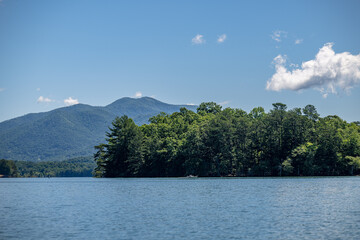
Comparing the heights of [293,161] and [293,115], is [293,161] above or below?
below

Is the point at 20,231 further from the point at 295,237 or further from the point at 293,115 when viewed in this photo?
the point at 293,115

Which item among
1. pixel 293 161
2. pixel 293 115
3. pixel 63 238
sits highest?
pixel 293 115

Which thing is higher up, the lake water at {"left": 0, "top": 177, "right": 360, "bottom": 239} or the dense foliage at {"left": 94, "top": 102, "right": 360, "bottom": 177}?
the dense foliage at {"left": 94, "top": 102, "right": 360, "bottom": 177}

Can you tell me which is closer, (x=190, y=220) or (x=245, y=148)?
(x=190, y=220)

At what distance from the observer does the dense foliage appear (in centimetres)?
10362

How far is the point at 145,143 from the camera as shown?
413 ft

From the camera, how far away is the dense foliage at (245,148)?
104 m

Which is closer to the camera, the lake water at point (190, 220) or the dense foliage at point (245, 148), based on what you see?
the lake water at point (190, 220)

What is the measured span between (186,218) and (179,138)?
9894 centimetres

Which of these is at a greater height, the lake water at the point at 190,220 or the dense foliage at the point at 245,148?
the dense foliage at the point at 245,148

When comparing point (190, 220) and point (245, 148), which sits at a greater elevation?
point (245, 148)

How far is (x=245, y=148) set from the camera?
114m

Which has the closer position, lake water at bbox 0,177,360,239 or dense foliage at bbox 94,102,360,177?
lake water at bbox 0,177,360,239

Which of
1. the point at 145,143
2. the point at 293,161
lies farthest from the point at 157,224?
the point at 145,143
